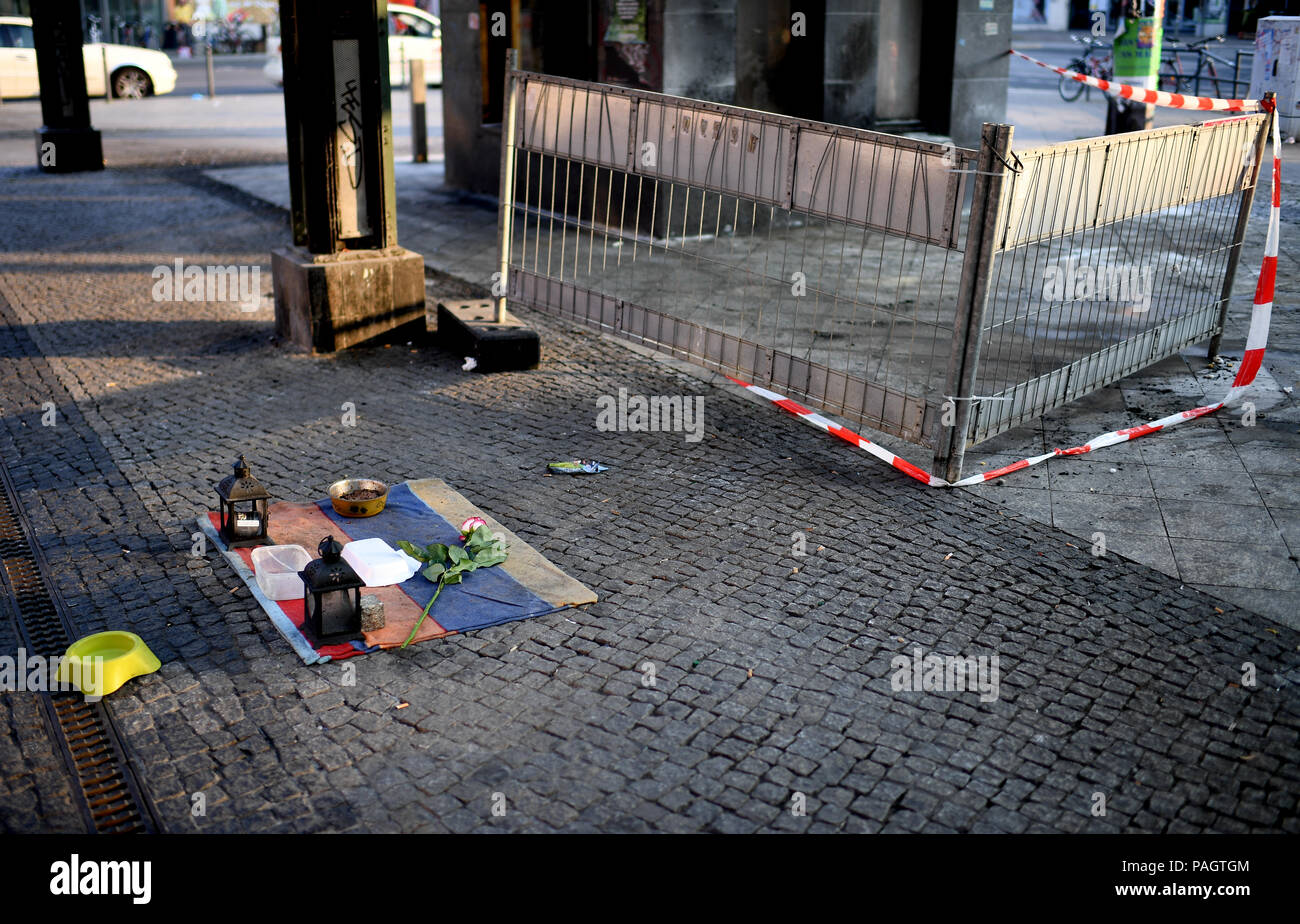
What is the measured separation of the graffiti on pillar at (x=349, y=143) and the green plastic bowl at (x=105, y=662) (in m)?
5.03

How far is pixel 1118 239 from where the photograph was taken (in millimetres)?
8102

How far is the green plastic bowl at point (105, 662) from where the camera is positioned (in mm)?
4820

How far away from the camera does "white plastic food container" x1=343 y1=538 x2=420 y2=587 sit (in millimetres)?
5785

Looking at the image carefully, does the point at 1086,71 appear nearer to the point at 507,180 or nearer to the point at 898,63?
the point at 898,63

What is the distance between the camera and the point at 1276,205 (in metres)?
8.00

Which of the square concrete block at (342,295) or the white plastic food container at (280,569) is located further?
the square concrete block at (342,295)

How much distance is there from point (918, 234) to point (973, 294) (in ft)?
1.41

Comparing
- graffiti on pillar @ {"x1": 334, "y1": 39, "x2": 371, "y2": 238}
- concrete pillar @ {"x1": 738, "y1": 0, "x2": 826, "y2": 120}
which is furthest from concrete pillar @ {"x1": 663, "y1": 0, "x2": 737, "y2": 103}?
graffiti on pillar @ {"x1": 334, "y1": 39, "x2": 371, "y2": 238}

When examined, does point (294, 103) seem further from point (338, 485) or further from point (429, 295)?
point (338, 485)

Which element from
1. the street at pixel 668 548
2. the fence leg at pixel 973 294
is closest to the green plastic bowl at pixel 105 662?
the street at pixel 668 548

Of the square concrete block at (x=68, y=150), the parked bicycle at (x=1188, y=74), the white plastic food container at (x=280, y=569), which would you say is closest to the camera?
the white plastic food container at (x=280, y=569)

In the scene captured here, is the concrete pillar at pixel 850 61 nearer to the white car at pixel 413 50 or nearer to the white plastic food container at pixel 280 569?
the white plastic food container at pixel 280 569
